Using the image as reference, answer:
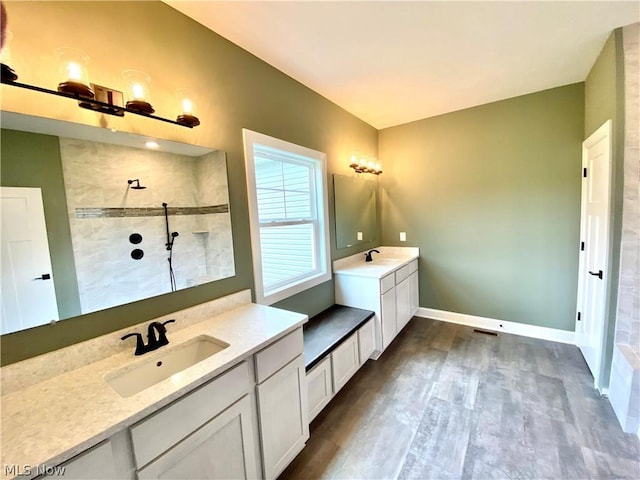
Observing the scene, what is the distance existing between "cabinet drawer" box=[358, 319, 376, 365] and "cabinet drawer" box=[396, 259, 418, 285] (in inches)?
27.3

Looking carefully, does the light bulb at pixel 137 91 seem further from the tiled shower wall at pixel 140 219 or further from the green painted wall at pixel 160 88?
the tiled shower wall at pixel 140 219

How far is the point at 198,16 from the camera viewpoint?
5.28 feet

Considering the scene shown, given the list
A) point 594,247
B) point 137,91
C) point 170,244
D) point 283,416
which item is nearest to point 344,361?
point 283,416

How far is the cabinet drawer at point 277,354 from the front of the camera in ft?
4.37

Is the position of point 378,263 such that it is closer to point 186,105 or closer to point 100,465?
point 186,105

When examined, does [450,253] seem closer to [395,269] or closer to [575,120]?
[395,269]

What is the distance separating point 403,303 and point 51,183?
10.4 feet

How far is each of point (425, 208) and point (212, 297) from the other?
291 centimetres

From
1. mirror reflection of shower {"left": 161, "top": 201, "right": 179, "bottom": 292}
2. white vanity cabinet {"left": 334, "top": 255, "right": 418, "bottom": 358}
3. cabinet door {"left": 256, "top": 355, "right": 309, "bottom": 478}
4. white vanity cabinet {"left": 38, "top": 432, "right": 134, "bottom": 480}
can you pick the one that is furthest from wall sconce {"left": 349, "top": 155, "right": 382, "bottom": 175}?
white vanity cabinet {"left": 38, "top": 432, "right": 134, "bottom": 480}

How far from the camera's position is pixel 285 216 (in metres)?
2.44

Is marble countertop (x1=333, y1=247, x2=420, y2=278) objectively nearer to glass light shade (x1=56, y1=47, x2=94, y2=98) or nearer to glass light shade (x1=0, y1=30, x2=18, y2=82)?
glass light shade (x1=56, y1=47, x2=94, y2=98)

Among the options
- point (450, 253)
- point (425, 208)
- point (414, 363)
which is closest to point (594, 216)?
point (450, 253)

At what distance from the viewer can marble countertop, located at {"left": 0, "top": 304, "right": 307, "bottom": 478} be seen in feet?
2.48

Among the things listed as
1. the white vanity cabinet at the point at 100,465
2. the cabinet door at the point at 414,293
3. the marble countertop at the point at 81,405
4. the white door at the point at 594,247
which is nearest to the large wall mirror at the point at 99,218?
the marble countertop at the point at 81,405
